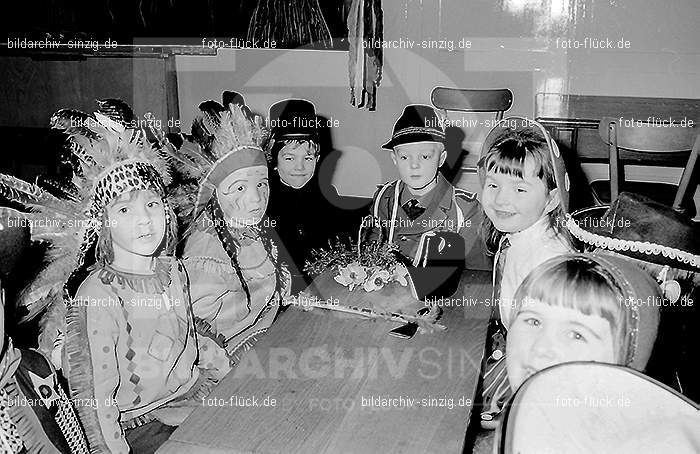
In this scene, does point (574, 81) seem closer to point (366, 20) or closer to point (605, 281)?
point (366, 20)

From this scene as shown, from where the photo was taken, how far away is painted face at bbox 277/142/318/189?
2812 mm

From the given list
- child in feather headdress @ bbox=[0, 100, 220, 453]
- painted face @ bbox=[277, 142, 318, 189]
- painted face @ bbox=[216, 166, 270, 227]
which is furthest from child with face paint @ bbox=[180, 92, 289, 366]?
painted face @ bbox=[277, 142, 318, 189]

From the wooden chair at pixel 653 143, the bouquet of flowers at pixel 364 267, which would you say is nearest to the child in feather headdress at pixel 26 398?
the bouquet of flowers at pixel 364 267

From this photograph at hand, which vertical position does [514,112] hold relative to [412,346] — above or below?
above

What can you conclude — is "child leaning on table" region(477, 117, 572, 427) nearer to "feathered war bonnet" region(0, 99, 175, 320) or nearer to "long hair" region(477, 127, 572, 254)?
"long hair" region(477, 127, 572, 254)

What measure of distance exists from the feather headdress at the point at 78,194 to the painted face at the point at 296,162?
96 centimetres

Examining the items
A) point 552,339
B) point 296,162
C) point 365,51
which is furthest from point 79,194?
point 365,51

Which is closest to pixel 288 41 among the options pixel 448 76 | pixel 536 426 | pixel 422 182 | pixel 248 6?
pixel 248 6

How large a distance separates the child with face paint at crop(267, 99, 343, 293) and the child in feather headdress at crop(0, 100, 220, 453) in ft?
2.54

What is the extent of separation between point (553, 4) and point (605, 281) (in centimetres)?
393

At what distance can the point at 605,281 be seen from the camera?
1.53 metres

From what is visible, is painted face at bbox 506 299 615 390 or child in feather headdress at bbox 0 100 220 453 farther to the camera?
child in feather headdress at bbox 0 100 220 453

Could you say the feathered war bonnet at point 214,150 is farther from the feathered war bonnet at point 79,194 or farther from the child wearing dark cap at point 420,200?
the child wearing dark cap at point 420,200

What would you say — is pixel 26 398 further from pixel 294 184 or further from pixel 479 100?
pixel 479 100
